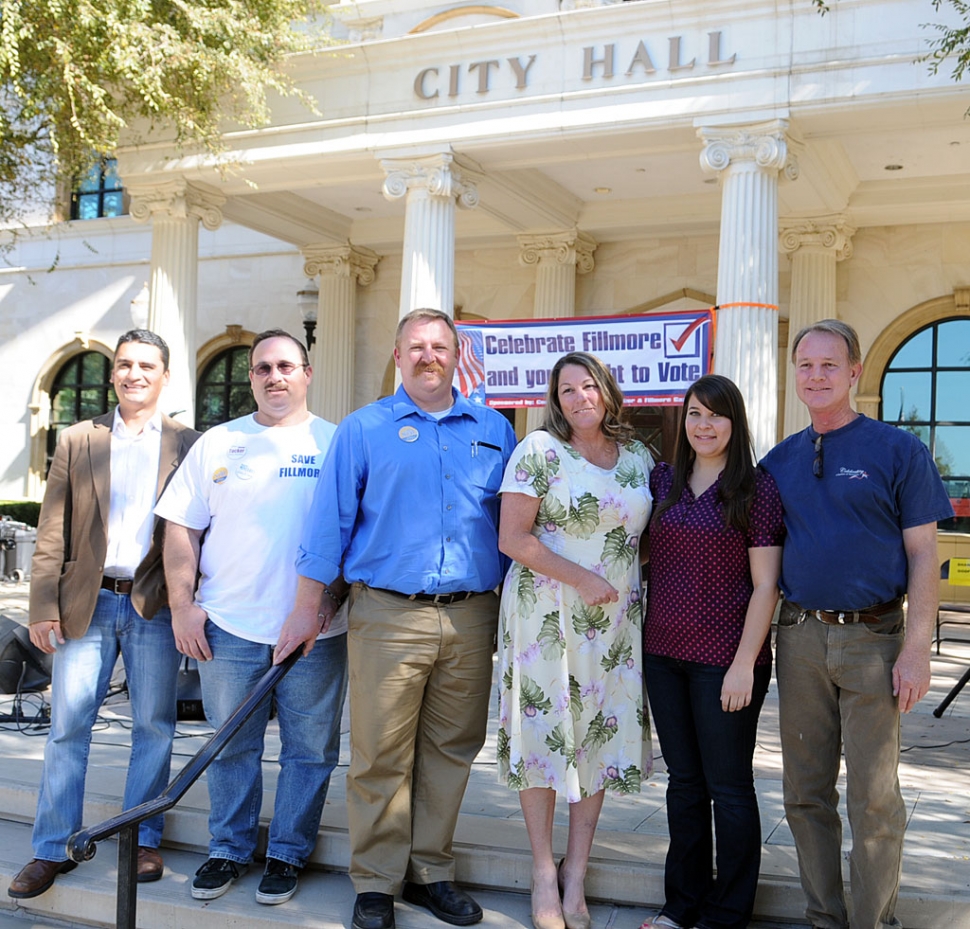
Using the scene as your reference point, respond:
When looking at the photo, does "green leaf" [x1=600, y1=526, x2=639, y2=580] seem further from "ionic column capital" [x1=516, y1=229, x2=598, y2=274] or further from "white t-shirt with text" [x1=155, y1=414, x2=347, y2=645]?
"ionic column capital" [x1=516, y1=229, x2=598, y2=274]

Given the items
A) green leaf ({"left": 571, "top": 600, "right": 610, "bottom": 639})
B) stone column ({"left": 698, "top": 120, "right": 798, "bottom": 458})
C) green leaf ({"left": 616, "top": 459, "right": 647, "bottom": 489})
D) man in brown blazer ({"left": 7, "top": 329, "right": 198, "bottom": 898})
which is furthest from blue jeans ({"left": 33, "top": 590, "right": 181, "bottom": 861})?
stone column ({"left": 698, "top": 120, "right": 798, "bottom": 458})

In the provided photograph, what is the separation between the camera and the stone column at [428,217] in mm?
12039

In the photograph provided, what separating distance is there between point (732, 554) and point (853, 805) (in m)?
0.89

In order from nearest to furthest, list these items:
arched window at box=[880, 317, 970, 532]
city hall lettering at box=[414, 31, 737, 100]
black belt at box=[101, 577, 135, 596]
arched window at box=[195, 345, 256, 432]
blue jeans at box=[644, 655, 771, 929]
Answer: blue jeans at box=[644, 655, 771, 929] → black belt at box=[101, 577, 135, 596] → city hall lettering at box=[414, 31, 737, 100] → arched window at box=[880, 317, 970, 532] → arched window at box=[195, 345, 256, 432]

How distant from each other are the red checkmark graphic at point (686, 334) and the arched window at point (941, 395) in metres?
6.24

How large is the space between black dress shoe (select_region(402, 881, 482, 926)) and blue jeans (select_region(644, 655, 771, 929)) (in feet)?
2.24

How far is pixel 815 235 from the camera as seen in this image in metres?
13.9

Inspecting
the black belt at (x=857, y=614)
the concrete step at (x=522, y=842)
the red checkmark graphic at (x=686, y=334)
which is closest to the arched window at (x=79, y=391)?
the red checkmark graphic at (x=686, y=334)

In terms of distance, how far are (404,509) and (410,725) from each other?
0.77 metres

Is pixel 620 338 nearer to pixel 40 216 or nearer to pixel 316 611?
pixel 316 611

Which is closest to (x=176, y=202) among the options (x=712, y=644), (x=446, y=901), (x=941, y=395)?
(x=941, y=395)

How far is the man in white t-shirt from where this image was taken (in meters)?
3.85

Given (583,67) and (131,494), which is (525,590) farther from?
(583,67)

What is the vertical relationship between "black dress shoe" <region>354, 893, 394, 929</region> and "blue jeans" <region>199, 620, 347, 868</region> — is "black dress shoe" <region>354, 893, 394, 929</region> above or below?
below
